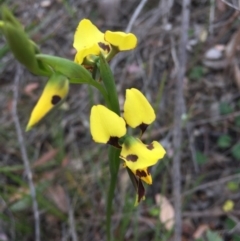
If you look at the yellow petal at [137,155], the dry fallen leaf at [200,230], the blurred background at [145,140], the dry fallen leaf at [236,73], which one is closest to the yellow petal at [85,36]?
the yellow petal at [137,155]

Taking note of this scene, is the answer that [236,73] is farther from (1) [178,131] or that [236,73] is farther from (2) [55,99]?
(2) [55,99]

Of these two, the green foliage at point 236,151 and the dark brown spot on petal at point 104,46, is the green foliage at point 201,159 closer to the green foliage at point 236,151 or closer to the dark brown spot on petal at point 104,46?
the green foliage at point 236,151

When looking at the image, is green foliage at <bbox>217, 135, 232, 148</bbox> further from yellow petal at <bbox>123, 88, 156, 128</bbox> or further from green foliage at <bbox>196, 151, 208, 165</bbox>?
yellow petal at <bbox>123, 88, 156, 128</bbox>

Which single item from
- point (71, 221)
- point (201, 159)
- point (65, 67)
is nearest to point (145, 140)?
point (201, 159)

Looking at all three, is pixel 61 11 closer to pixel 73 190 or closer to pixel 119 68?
pixel 119 68

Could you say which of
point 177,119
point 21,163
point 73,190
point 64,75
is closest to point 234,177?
point 177,119

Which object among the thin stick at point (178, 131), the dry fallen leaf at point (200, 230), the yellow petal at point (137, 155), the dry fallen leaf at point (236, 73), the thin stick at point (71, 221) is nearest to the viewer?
the yellow petal at point (137, 155)

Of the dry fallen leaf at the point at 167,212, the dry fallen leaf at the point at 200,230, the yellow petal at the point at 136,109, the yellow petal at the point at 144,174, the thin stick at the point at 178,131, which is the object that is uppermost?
the yellow petal at the point at 136,109
